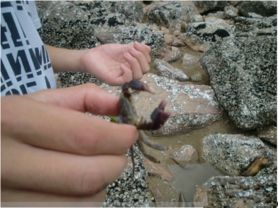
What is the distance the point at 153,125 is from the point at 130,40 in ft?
6.73

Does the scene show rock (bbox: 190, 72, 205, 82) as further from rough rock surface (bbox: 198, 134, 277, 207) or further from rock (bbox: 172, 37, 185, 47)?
rough rock surface (bbox: 198, 134, 277, 207)

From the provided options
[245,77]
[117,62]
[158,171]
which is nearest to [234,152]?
[158,171]

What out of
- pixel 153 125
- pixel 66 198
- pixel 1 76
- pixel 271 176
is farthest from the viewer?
pixel 271 176

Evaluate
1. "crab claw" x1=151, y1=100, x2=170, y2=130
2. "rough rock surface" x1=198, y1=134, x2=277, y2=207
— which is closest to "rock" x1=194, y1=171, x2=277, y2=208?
"rough rock surface" x1=198, y1=134, x2=277, y2=207

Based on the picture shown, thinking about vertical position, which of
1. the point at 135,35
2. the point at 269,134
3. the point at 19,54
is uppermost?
the point at 19,54

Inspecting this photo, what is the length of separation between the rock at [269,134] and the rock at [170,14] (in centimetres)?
127

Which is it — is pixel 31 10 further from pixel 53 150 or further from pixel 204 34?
pixel 204 34

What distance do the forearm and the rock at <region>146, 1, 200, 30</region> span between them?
6.22ft

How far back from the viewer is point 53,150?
749 millimetres

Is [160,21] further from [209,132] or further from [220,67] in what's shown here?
[209,132]

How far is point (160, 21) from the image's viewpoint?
339 cm

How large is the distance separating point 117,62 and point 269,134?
1.12 meters

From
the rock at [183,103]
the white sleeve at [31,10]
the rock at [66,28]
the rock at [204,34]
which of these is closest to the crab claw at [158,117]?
the white sleeve at [31,10]

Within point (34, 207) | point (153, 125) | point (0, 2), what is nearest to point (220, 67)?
point (0, 2)
